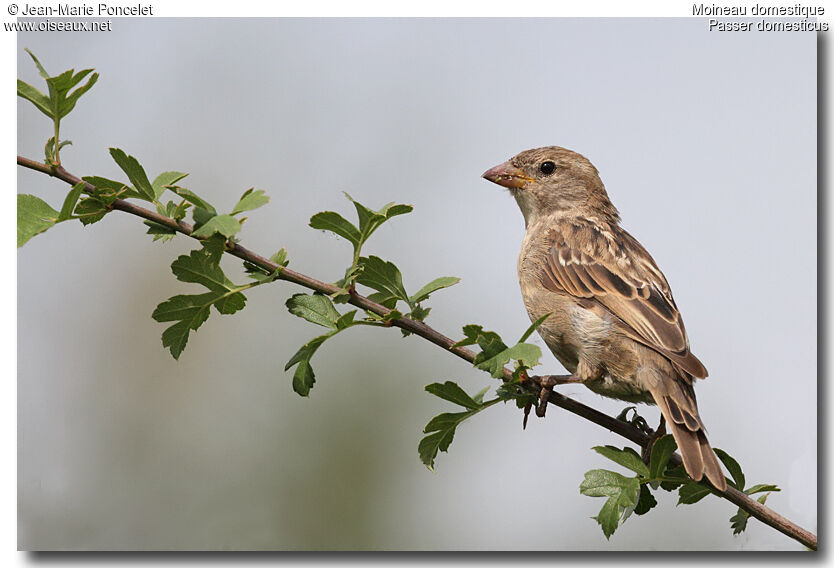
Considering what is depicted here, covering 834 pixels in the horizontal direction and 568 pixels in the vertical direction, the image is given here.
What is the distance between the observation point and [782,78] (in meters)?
3.36

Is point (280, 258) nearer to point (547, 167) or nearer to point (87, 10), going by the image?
point (547, 167)

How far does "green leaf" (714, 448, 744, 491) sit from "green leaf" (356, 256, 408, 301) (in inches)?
34.0

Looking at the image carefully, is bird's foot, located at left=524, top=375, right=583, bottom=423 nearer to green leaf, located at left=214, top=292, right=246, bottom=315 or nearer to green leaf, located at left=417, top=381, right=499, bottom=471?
green leaf, located at left=417, top=381, right=499, bottom=471

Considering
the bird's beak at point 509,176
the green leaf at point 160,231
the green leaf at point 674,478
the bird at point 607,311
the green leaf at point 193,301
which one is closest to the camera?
the green leaf at point 160,231

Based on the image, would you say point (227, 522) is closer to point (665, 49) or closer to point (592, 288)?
point (592, 288)

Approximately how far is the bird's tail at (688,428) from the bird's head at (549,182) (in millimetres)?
972

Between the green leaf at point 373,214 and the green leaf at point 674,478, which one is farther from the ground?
the green leaf at point 373,214

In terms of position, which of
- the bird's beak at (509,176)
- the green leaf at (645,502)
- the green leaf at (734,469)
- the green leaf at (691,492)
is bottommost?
the green leaf at (645,502)

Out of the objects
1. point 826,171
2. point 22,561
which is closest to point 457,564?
point 22,561

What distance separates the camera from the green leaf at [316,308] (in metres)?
1.86

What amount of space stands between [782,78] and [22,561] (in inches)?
129

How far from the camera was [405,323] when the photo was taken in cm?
187

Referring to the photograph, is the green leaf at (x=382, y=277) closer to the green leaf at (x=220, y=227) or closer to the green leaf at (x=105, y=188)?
the green leaf at (x=220, y=227)

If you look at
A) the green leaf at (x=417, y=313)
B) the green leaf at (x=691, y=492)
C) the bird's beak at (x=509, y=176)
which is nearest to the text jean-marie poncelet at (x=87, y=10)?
the bird's beak at (x=509, y=176)
